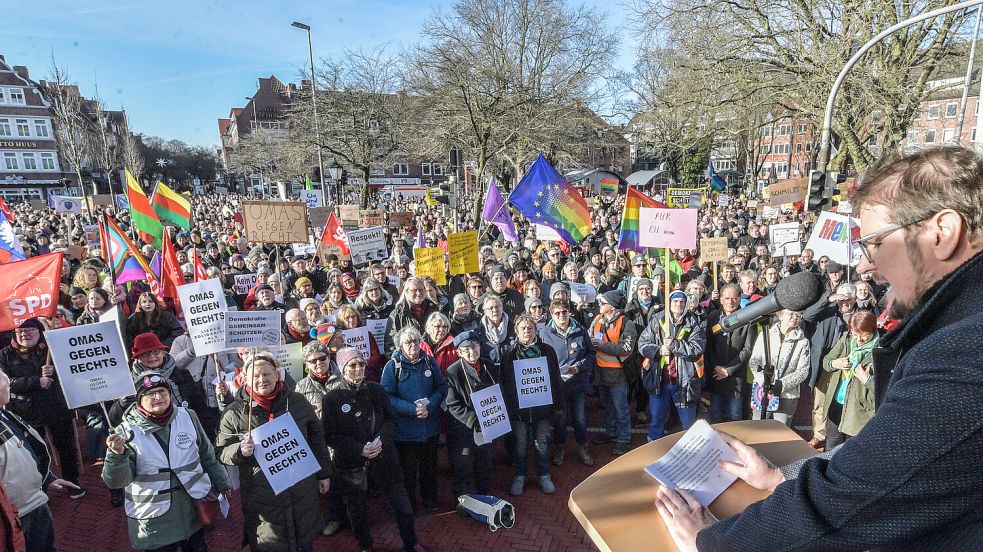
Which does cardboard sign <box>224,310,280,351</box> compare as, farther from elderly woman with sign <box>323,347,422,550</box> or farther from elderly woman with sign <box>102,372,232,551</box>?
elderly woman with sign <box>102,372,232,551</box>

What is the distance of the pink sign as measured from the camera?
679cm

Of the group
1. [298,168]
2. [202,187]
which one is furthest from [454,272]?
[202,187]

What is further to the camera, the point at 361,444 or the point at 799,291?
the point at 361,444

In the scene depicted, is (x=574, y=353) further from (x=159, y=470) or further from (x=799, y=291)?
(x=159, y=470)

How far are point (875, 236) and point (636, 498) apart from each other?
0.85 m

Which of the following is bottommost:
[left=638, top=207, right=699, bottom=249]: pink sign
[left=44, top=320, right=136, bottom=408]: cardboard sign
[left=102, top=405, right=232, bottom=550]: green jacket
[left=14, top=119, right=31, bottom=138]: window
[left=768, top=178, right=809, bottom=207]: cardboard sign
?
[left=102, top=405, right=232, bottom=550]: green jacket

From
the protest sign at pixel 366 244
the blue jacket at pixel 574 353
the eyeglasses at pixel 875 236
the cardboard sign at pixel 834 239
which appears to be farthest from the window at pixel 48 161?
the eyeglasses at pixel 875 236

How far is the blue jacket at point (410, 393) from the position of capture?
16.0 feet

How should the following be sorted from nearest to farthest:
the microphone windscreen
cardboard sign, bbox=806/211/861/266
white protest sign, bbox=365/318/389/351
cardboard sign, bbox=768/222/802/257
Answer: the microphone windscreen
white protest sign, bbox=365/318/389/351
cardboard sign, bbox=806/211/861/266
cardboard sign, bbox=768/222/802/257

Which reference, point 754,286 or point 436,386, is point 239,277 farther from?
point 754,286

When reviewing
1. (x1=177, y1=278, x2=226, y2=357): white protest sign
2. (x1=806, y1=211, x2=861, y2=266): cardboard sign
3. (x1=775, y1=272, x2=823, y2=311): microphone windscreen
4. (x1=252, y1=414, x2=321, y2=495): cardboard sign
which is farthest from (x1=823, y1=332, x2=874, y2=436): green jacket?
(x1=177, y1=278, x2=226, y2=357): white protest sign

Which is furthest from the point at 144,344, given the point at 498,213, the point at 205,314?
the point at 498,213

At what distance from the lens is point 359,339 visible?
6027 mm

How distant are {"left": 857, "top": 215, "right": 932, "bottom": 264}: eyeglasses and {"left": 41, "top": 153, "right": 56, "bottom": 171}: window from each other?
75.7 metres
